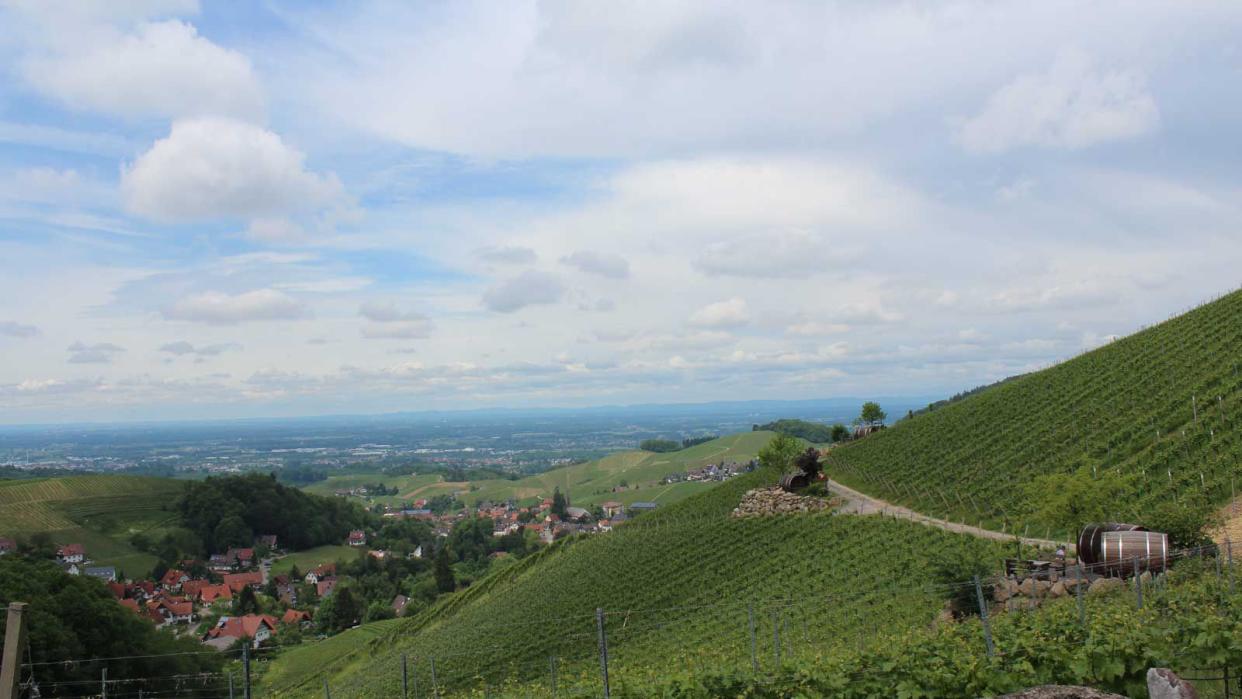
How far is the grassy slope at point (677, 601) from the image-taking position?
21.9 meters

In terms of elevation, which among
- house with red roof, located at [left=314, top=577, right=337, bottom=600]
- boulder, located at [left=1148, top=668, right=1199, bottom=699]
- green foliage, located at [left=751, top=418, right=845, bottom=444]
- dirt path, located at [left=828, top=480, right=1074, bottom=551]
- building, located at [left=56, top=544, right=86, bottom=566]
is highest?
boulder, located at [left=1148, top=668, right=1199, bottom=699]

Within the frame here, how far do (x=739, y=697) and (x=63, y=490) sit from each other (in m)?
149

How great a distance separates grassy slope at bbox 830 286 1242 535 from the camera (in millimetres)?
26125

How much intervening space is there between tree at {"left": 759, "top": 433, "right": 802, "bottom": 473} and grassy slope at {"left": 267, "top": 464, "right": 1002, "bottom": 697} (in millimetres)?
5651

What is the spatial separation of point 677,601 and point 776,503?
12136 millimetres

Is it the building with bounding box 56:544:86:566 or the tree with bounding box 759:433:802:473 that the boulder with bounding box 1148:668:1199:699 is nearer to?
the tree with bounding box 759:433:802:473

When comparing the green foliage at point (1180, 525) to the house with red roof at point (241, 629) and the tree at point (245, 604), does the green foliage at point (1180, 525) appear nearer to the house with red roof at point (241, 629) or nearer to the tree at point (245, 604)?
the house with red roof at point (241, 629)

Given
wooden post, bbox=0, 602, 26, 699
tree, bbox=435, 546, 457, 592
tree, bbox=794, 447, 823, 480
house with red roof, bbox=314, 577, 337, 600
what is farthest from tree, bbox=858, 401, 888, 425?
house with red roof, bbox=314, 577, 337, 600

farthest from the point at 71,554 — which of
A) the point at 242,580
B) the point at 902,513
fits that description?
the point at 902,513

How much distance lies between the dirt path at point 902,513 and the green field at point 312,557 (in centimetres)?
9850

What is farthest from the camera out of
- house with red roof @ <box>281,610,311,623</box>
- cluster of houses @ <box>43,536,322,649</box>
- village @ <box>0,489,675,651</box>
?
house with red roof @ <box>281,610,311,623</box>

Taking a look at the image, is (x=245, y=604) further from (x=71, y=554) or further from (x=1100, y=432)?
(x=1100, y=432)

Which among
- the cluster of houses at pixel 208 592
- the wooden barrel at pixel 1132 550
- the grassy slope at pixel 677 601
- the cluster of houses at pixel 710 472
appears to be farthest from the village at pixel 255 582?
the wooden barrel at pixel 1132 550

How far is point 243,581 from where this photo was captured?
98.3m
